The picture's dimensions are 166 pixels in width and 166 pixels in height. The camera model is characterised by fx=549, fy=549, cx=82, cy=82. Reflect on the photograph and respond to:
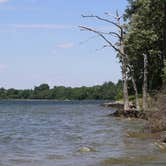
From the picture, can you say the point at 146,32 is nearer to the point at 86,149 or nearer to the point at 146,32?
the point at 146,32

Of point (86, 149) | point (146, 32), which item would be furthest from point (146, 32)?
point (86, 149)

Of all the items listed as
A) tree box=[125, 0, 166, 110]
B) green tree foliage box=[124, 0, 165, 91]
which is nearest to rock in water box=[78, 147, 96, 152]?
tree box=[125, 0, 166, 110]

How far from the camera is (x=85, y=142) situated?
2498 centimetres

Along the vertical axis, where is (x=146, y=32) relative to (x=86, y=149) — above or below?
above

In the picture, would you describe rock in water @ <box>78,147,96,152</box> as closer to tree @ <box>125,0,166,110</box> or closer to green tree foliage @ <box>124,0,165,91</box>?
tree @ <box>125,0,166,110</box>

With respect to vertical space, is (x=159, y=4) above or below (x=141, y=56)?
above

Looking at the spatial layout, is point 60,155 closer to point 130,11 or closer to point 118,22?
point 118,22

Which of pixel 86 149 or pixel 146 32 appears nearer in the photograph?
pixel 86 149

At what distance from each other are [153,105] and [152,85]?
132 ft

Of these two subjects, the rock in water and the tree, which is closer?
the rock in water

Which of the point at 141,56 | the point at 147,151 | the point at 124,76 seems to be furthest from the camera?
the point at 141,56

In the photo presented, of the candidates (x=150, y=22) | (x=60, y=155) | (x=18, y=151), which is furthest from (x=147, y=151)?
(x=150, y=22)

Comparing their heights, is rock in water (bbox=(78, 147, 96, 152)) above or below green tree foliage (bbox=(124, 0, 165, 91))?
below

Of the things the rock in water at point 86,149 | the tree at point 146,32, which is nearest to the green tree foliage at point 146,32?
the tree at point 146,32
